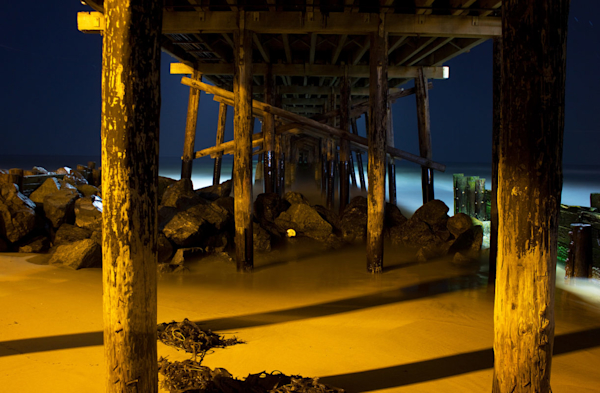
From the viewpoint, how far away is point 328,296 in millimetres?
5160

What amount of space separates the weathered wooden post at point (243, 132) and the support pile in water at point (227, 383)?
322 centimetres

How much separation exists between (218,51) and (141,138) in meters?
7.12

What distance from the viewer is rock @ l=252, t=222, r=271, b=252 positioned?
7.25 metres

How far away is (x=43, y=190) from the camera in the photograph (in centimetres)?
796

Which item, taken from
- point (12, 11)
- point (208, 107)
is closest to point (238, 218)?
point (12, 11)

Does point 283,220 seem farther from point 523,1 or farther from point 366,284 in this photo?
point 523,1

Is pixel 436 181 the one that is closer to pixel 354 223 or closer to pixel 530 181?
pixel 354 223

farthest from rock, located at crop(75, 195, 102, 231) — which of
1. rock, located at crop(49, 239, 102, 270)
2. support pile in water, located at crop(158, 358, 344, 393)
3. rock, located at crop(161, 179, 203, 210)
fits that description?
support pile in water, located at crop(158, 358, 344, 393)

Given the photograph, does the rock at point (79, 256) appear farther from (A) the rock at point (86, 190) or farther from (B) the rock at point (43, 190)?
(A) the rock at point (86, 190)

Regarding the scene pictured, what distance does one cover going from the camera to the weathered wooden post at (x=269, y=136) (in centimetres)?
980

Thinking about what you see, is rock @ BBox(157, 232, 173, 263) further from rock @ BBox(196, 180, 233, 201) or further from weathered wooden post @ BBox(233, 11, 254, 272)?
rock @ BBox(196, 180, 233, 201)

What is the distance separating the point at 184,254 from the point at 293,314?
2.67m

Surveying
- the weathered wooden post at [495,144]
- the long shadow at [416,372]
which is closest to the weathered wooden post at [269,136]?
the weathered wooden post at [495,144]

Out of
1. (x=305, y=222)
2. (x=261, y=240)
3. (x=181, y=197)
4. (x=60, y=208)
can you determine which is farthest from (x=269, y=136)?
(x=60, y=208)
